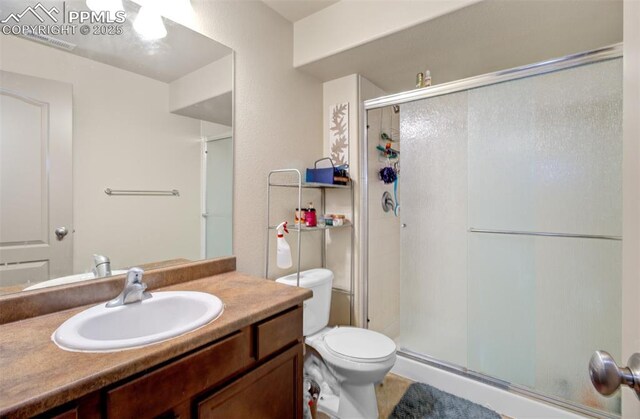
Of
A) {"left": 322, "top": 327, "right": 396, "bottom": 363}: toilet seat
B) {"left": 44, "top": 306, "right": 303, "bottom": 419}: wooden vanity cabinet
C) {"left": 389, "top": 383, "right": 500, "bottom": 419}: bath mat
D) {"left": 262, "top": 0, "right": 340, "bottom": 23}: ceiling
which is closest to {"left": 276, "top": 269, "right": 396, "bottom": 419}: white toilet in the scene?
{"left": 322, "top": 327, "right": 396, "bottom": 363}: toilet seat

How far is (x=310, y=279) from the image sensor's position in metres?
1.78

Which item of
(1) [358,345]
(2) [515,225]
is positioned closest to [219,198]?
(1) [358,345]

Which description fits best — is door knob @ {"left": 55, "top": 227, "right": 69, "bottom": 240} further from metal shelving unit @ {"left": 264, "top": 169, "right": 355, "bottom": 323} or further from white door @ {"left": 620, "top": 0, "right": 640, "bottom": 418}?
white door @ {"left": 620, "top": 0, "right": 640, "bottom": 418}

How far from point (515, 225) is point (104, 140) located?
2.04 m

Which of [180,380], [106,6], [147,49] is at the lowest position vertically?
[180,380]

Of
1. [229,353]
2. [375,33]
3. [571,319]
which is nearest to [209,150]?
[229,353]

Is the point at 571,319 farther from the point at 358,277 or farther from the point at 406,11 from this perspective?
the point at 406,11

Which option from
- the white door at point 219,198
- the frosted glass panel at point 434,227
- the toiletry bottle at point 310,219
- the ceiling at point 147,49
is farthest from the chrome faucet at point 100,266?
the frosted glass panel at point 434,227

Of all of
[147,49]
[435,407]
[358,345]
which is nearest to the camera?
[147,49]

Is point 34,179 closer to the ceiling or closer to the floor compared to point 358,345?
closer to the ceiling

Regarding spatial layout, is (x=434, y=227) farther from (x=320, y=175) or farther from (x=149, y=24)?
(x=149, y=24)

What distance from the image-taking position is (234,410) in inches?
35.7

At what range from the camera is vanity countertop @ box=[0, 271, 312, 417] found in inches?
22.2

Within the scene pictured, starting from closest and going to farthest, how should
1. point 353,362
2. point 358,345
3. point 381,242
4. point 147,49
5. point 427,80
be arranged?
point 147,49 < point 353,362 < point 358,345 < point 427,80 < point 381,242
